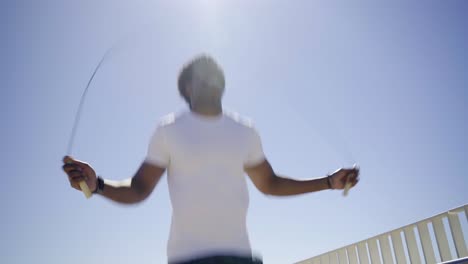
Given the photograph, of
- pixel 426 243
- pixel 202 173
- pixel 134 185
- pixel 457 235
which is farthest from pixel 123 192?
pixel 426 243

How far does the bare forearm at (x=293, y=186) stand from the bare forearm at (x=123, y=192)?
0.61m

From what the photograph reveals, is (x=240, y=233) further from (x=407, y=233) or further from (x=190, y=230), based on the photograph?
(x=407, y=233)

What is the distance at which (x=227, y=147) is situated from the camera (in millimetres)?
1587

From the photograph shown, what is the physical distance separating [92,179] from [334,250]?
14.6 feet

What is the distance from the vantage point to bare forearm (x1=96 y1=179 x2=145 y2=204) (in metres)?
1.59

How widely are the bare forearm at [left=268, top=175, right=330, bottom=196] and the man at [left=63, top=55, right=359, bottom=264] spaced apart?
9 cm

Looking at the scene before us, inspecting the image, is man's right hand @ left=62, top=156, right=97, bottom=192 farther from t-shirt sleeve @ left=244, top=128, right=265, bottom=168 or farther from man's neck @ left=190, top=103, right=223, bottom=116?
t-shirt sleeve @ left=244, top=128, right=265, bottom=168

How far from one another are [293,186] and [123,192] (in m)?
0.78

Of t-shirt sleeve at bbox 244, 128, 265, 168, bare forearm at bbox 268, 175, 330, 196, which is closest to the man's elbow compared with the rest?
bare forearm at bbox 268, 175, 330, 196

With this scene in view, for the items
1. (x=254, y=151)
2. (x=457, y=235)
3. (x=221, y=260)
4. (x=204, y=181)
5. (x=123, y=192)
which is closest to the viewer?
(x=221, y=260)

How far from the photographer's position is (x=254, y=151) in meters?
1.75

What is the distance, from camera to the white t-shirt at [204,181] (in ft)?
4.69

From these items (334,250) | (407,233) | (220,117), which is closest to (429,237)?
(407,233)

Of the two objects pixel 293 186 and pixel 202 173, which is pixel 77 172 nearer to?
pixel 202 173
